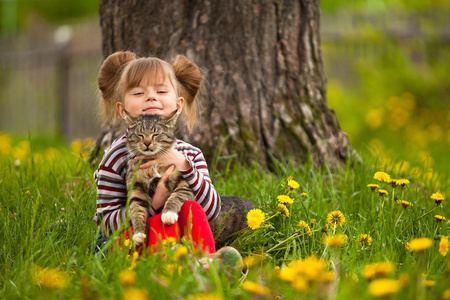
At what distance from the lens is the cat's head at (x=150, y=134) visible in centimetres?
218

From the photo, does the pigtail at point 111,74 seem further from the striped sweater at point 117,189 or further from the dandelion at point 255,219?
the dandelion at point 255,219

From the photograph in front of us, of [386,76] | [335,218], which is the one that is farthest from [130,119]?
[386,76]

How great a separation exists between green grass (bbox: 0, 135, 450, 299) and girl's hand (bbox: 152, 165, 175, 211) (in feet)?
1.20

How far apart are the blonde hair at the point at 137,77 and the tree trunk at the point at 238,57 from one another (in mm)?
462

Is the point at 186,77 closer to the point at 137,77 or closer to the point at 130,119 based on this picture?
the point at 137,77

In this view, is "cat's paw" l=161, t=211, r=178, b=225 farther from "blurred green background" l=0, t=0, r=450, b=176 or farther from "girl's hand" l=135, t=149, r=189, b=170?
"blurred green background" l=0, t=0, r=450, b=176

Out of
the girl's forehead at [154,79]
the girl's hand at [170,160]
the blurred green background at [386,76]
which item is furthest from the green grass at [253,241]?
A: the blurred green background at [386,76]

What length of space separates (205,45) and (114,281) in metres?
2.08

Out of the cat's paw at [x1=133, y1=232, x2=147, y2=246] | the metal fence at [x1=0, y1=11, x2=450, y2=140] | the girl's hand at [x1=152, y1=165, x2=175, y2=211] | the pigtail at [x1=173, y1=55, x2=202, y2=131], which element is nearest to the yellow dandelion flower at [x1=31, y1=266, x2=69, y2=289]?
the cat's paw at [x1=133, y1=232, x2=147, y2=246]

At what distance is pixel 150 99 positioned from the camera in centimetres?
244

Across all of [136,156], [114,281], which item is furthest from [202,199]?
[114,281]

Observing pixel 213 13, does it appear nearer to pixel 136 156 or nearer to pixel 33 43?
pixel 136 156

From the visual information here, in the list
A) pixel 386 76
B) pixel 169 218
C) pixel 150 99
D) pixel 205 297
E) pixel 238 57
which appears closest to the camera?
pixel 205 297

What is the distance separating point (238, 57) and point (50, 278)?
2.29m
